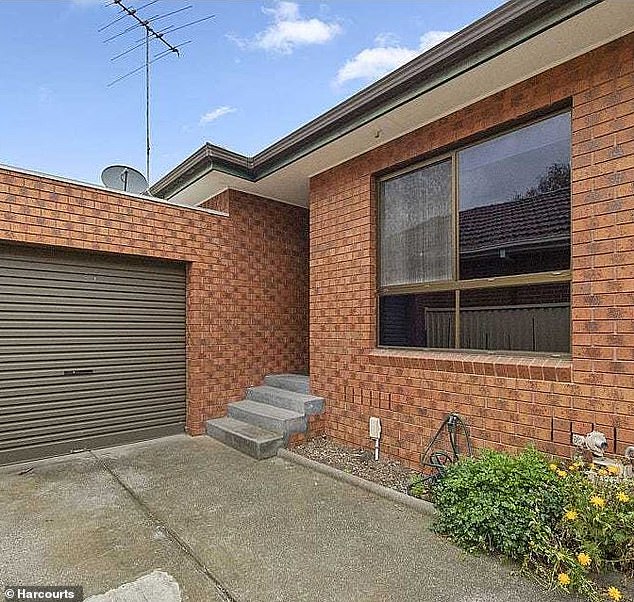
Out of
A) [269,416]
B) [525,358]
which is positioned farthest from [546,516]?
[269,416]

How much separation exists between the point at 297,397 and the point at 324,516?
236 centimetres

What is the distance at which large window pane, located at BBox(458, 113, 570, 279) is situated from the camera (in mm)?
3564

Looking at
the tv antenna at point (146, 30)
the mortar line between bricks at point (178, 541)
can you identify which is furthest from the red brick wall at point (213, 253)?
the tv antenna at point (146, 30)

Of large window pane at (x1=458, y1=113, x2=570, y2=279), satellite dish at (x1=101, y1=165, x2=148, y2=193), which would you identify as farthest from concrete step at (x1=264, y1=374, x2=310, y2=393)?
satellite dish at (x1=101, y1=165, x2=148, y2=193)

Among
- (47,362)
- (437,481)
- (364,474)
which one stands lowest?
(364,474)

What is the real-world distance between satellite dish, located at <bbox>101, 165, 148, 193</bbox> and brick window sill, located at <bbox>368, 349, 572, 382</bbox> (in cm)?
427

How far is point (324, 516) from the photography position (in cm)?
337

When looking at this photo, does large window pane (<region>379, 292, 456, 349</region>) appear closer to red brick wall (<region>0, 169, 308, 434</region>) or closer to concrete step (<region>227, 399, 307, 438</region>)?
concrete step (<region>227, 399, 307, 438</region>)

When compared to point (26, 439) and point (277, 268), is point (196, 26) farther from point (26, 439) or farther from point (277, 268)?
point (26, 439)

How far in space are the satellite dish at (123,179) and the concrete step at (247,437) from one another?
362cm

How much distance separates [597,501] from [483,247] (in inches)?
93.2

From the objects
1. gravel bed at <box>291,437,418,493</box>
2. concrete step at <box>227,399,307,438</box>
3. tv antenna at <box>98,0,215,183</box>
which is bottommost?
gravel bed at <box>291,437,418,493</box>

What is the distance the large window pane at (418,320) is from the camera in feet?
14.3

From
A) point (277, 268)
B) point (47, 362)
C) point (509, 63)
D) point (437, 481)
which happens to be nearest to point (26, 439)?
point (47, 362)
